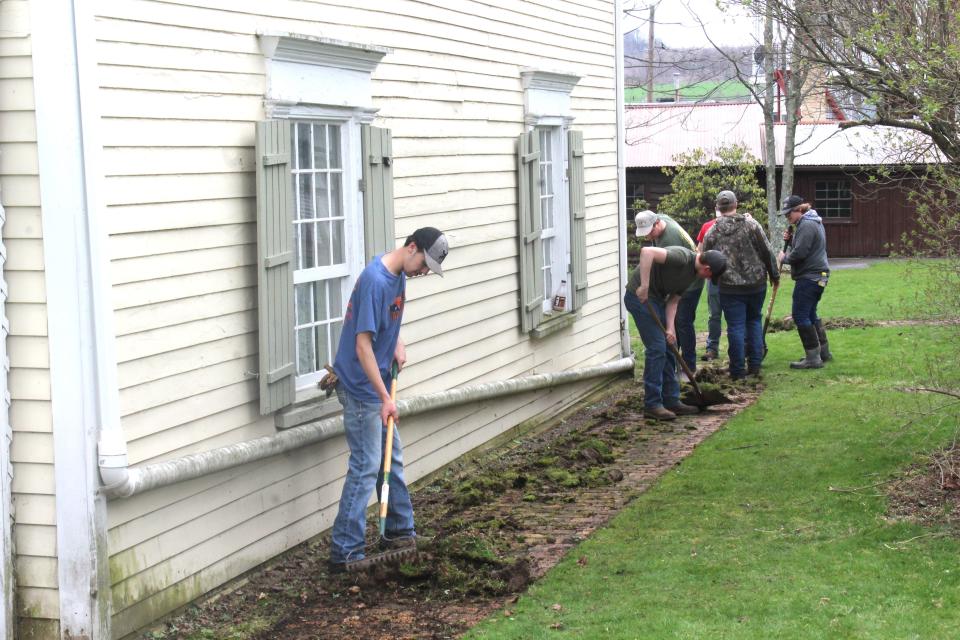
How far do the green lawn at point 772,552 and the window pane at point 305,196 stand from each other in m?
2.59

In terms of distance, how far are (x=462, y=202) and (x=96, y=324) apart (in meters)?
4.56

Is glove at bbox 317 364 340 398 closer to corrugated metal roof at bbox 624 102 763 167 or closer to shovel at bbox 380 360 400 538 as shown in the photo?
shovel at bbox 380 360 400 538

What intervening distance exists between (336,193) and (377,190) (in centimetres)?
33

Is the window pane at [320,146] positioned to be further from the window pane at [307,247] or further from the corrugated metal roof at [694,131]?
the corrugated metal roof at [694,131]

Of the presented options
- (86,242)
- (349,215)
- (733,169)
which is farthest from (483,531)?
(733,169)

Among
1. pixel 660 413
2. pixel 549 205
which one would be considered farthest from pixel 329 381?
pixel 549 205

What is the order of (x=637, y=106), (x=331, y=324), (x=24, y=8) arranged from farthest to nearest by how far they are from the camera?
(x=637, y=106) < (x=331, y=324) < (x=24, y=8)

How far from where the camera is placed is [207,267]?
647 centimetres

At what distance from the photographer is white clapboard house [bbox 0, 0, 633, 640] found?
18.1 feet

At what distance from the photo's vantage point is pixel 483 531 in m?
7.77

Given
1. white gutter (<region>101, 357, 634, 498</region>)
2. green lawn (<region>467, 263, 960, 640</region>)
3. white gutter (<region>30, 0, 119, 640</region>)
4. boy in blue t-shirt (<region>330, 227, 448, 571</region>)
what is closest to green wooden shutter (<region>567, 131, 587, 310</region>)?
white gutter (<region>101, 357, 634, 498</region>)

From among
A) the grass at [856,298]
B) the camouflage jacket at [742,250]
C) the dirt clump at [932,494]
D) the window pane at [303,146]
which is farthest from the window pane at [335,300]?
the grass at [856,298]

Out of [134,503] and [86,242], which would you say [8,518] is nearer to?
[134,503]

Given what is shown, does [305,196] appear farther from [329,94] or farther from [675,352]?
[675,352]
